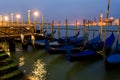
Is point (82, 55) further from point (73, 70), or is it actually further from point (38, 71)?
point (38, 71)

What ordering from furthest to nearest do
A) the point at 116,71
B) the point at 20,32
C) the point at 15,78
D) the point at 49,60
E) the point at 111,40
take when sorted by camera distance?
1. the point at 20,32
2. the point at 111,40
3. the point at 49,60
4. the point at 116,71
5. the point at 15,78

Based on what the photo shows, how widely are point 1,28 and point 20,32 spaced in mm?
1474

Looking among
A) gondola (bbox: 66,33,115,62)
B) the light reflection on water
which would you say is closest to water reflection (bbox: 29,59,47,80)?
the light reflection on water

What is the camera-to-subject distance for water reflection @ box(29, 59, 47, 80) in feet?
33.4

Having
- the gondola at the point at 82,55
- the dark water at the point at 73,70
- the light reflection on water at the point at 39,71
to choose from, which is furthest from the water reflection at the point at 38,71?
the gondola at the point at 82,55

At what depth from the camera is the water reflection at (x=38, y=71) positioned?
1018 centimetres

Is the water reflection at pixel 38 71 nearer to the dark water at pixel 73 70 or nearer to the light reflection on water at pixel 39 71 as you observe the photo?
the light reflection on water at pixel 39 71

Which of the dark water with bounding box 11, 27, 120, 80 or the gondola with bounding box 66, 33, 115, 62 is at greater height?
the gondola with bounding box 66, 33, 115, 62

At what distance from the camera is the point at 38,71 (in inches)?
448

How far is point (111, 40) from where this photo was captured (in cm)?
1638

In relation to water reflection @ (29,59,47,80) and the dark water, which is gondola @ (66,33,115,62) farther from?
water reflection @ (29,59,47,80)

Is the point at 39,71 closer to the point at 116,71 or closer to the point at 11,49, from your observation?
the point at 116,71

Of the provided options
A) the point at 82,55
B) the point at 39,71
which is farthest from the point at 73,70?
the point at 39,71

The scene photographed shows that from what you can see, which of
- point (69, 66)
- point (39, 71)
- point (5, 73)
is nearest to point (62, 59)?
point (69, 66)
